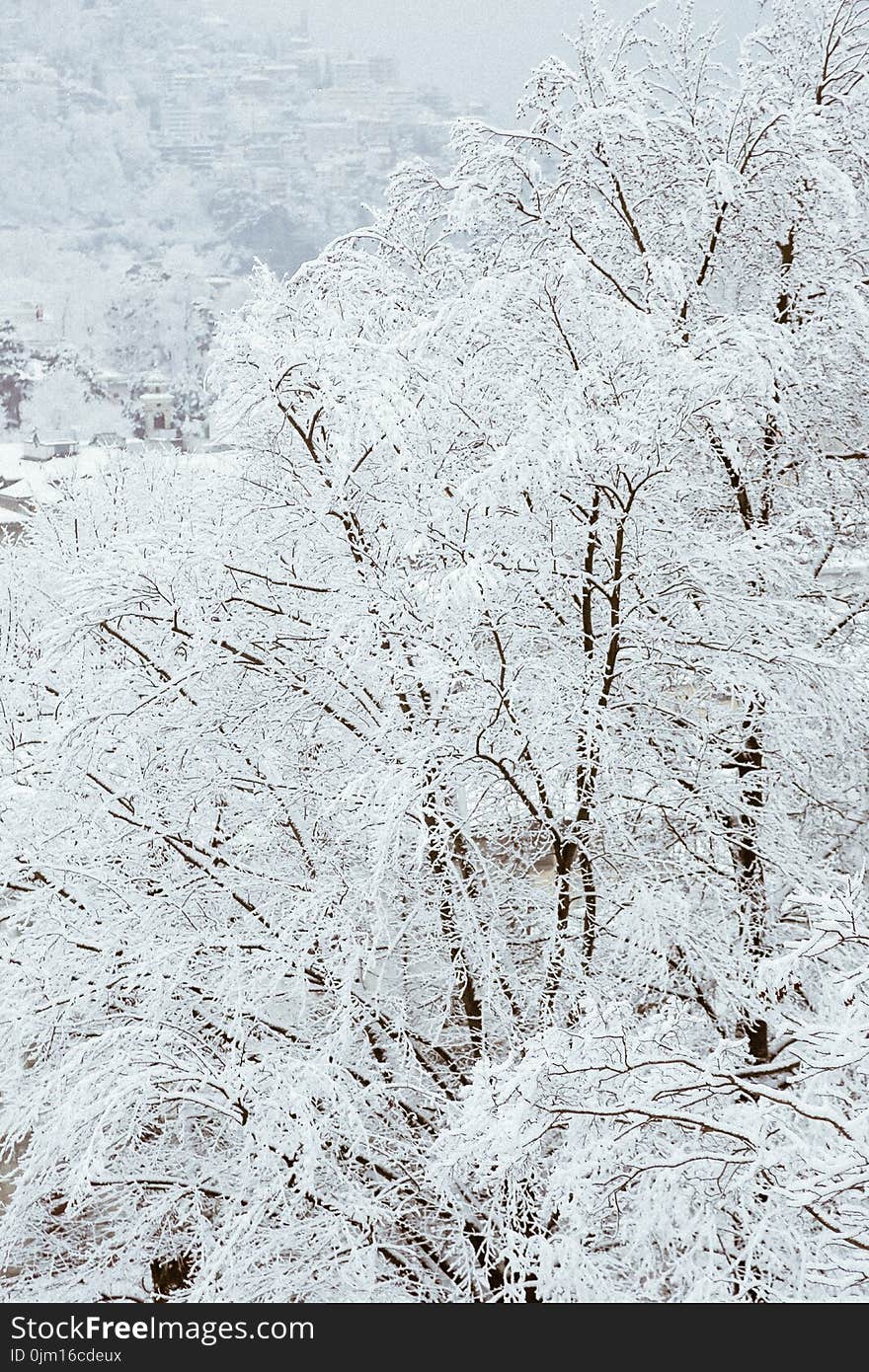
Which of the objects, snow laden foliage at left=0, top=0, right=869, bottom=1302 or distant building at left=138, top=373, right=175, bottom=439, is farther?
distant building at left=138, top=373, right=175, bottom=439

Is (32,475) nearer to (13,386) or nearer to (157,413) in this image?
(157,413)

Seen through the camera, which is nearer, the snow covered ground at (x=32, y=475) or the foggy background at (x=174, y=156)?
the snow covered ground at (x=32, y=475)

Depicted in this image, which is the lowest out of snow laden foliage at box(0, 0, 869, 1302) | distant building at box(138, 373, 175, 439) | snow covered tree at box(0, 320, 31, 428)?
snow laden foliage at box(0, 0, 869, 1302)

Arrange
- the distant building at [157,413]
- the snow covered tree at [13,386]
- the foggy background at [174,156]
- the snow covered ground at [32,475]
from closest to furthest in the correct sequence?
the snow covered ground at [32,475] → the distant building at [157,413] → the snow covered tree at [13,386] → the foggy background at [174,156]

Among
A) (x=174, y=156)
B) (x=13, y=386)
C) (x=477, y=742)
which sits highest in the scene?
(x=174, y=156)

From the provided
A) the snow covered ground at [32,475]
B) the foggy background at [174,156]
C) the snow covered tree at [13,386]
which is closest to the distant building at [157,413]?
the foggy background at [174,156]

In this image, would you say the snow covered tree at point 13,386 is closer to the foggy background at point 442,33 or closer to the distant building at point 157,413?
the distant building at point 157,413

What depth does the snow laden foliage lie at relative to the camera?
10.0ft

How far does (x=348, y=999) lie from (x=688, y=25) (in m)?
4.39

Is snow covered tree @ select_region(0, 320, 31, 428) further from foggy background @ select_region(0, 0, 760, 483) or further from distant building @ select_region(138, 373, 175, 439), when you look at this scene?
distant building @ select_region(138, 373, 175, 439)

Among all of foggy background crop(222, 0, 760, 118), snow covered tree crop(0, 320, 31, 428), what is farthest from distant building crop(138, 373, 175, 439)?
foggy background crop(222, 0, 760, 118)

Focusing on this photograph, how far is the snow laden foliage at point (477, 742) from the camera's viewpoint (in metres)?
3.05

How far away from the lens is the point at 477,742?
3.02m

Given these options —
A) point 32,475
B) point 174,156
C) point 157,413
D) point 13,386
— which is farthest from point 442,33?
point 32,475
